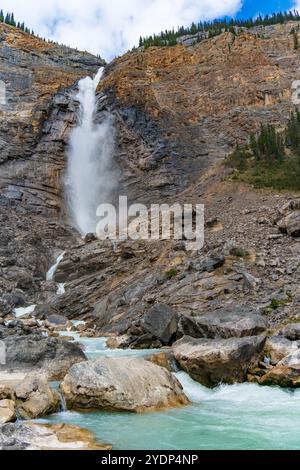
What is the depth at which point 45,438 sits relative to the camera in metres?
9.48

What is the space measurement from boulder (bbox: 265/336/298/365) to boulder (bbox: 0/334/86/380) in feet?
20.8

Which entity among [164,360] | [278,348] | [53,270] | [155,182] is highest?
[155,182]

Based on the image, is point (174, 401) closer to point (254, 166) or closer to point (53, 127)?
point (254, 166)

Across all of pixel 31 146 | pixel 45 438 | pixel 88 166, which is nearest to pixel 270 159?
pixel 88 166

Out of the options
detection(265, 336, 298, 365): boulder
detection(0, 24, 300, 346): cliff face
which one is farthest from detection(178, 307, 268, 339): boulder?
detection(0, 24, 300, 346): cliff face

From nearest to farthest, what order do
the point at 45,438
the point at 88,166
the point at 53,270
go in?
1. the point at 45,438
2. the point at 53,270
3. the point at 88,166

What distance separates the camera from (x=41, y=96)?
185ft

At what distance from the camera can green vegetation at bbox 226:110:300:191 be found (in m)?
39.1

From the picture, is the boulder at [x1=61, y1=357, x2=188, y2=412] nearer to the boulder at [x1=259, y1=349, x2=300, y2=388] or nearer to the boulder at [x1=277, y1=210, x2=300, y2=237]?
the boulder at [x1=259, y1=349, x2=300, y2=388]

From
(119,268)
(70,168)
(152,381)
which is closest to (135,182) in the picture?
(70,168)

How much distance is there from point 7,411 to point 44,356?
17.0 feet

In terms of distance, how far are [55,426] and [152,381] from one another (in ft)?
10.8

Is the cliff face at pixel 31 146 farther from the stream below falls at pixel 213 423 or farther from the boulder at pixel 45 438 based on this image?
the boulder at pixel 45 438

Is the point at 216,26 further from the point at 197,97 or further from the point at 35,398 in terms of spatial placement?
the point at 35,398
